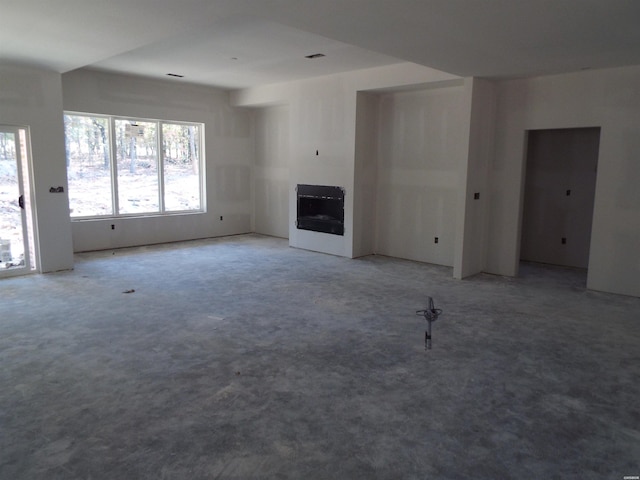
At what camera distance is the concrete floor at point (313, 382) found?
7.66ft

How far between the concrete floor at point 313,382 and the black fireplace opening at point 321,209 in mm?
2072

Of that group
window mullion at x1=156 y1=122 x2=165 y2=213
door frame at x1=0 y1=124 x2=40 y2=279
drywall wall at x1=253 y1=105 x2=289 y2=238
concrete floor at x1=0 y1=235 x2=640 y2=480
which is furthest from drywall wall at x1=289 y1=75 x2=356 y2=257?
door frame at x1=0 y1=124 x2=40 y2=279

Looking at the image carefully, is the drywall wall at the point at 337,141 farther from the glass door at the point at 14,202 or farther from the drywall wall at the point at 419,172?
the glass door at the point at 14,202

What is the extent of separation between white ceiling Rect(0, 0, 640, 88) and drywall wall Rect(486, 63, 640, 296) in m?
0.30

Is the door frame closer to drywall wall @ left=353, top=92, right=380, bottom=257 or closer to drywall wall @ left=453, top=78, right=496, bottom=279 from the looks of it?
drywall wall @ left=353, top=92, right=380, bottom=257

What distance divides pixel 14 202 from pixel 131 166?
7.78 ft

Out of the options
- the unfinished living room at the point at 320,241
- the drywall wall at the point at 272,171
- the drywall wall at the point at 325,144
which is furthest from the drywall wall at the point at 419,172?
the drywall wall at the point at 272,171

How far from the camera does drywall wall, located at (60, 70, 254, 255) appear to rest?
24.2ft

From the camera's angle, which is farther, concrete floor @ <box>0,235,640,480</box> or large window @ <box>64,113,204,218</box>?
large window @ <box>64,113,204,218</box>

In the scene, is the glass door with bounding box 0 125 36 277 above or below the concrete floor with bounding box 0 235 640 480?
above

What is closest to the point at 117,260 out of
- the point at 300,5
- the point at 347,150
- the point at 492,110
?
the point at 347,150

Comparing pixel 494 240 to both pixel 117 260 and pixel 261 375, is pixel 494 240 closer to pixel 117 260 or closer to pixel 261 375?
pixel 261 375

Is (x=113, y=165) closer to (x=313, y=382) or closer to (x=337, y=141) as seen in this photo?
(x=337, y=141)

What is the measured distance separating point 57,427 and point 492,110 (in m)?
5.95
